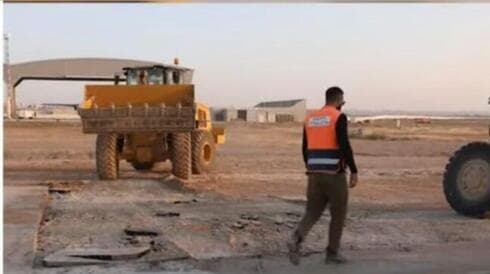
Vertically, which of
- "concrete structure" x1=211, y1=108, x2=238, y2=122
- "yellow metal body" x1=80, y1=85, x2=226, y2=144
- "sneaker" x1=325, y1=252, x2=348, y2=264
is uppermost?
"yellow metal body" x1=80, y1=85, x2=226, y2=144

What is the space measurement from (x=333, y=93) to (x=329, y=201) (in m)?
1.11

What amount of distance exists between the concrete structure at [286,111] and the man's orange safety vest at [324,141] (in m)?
75.2

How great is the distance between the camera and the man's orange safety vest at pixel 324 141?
28.0 feet

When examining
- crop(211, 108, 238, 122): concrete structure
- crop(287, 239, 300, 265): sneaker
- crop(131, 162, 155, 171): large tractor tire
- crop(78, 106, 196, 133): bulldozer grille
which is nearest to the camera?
crop(287, 239, 300, 265): sneaker

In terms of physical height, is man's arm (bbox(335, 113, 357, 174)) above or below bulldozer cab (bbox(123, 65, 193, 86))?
below

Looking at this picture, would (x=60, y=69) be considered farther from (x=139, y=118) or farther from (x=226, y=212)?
(x=226, y=212)

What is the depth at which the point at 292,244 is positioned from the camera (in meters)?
8.61

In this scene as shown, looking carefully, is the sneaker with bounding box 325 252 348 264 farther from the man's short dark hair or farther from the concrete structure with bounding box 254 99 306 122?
the concrete structure with bounding box 254 99 306 122

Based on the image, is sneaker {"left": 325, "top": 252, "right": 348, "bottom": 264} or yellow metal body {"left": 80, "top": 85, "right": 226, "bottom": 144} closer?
sneaker {"left": 325, "top": 252, "right": 348, "bottom": 264}

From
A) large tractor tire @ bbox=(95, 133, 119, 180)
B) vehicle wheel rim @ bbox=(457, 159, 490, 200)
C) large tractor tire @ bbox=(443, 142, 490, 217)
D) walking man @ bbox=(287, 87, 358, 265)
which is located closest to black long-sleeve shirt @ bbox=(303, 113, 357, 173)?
walking man @ bbox=(287, 87, 358, 265)

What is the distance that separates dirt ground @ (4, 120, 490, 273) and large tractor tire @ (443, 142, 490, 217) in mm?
237

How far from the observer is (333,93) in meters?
8.62

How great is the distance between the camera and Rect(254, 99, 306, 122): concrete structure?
8529cm

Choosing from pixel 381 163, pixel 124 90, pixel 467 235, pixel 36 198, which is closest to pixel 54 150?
pixel 381 163
